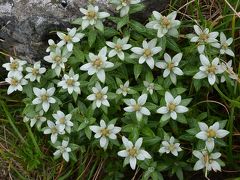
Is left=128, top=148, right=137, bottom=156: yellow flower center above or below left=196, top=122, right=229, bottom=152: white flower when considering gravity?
below

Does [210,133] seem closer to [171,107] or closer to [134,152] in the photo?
[171,107]

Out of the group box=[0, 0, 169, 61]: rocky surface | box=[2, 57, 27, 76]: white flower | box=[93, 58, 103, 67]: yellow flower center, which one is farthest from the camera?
box=[0, 0, 169, 61]: rocky surface

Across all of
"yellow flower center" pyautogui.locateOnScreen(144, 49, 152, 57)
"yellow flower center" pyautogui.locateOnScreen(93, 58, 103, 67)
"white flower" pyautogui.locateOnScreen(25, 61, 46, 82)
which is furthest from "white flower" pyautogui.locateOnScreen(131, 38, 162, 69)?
"white flower" pyautogui.locateOnScreen(25, 61, 46, 82)

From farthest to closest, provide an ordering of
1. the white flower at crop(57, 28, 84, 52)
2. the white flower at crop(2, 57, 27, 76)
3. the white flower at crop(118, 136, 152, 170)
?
the white flower at crop(2, 57, 27, 76)
the white flower at crop(57, 28, 84, 52)
the white flower at crop(118, 136, 152, 170)

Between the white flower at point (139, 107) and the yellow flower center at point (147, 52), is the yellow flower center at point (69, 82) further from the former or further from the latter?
the yellow flower center at point (147, 52)

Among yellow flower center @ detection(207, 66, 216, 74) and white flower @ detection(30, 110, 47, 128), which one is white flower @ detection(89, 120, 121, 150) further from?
yellow flower center @ detection(207, 66, 216, 74)

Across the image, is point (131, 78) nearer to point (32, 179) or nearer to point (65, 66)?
point (65, 66)
